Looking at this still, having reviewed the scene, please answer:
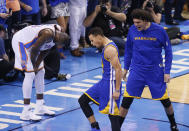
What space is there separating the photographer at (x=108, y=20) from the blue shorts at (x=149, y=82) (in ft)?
15.3

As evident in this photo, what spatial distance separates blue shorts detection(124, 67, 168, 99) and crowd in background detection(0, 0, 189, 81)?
325cm

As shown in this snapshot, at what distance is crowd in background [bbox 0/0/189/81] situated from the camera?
29.5ft

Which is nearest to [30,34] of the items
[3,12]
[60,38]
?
[60,38]

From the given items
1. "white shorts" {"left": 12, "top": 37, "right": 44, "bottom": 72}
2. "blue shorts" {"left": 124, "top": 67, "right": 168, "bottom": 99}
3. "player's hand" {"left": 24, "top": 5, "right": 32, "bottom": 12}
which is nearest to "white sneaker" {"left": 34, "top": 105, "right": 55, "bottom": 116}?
"white shorts" {"left": 12, "top": 37, "right": 44, "bottom": 72}

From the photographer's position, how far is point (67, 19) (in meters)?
10.6

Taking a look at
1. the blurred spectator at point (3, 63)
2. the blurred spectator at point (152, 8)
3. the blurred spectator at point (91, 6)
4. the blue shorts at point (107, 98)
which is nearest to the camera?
the blue shorts at point (107, 98)

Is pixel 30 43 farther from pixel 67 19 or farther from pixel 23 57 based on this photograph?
pixel 67 19

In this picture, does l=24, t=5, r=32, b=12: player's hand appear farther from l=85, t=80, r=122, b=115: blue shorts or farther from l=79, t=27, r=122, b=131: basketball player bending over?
l=85, t=80, r=122, b=115: blue shorts

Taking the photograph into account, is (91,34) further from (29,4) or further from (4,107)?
(29,4)

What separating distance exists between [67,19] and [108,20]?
1027 millimetres

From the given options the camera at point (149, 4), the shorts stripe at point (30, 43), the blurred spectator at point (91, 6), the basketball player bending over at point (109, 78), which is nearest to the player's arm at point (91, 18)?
the blurred spectator at point (91, 6)

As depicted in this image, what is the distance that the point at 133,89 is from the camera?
19.1 feet

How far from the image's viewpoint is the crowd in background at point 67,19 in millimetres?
8992

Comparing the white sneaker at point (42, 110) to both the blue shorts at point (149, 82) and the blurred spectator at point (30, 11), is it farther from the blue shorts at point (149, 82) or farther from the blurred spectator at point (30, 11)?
the blurred spectator at point (30, 11)
